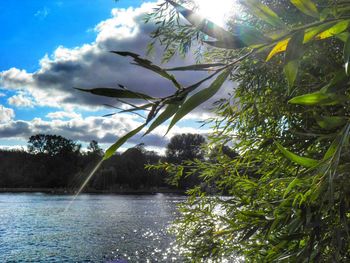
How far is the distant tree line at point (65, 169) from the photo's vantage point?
100938 millimetres

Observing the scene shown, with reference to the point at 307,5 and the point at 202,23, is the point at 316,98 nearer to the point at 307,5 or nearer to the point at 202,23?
the point at 307,5

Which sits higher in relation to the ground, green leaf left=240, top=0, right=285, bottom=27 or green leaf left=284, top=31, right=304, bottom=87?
green leaf left=240, top=0, right=285, bottom=27

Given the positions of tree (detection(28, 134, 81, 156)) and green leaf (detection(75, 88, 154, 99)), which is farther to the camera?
tree (detection(28, 134, 81, 156))

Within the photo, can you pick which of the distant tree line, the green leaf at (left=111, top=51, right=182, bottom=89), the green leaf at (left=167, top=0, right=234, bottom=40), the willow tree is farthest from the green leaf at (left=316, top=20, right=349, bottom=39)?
the distant tree line

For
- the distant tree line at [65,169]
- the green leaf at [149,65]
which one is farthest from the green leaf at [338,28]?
the distant tree line at [65,169]

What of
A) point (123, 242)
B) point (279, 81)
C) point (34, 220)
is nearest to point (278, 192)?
point (279, 81)

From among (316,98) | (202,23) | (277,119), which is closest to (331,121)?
(316,98)

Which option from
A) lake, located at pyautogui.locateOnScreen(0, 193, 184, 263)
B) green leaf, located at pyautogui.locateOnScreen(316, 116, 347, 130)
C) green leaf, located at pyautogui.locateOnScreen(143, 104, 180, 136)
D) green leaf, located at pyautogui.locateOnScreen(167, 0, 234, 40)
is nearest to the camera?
green leaf, located at pyautogui.locateOnScreen(167, 0, 234, 40)

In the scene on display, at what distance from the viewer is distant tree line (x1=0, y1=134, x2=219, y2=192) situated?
101 metres

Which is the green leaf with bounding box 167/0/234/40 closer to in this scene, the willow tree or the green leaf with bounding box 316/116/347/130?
the willow tree

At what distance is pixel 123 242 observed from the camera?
75.7 ft

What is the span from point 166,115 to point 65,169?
116m

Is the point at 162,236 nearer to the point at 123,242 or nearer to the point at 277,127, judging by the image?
the point at 123,242

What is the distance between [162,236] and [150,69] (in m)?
24.9
